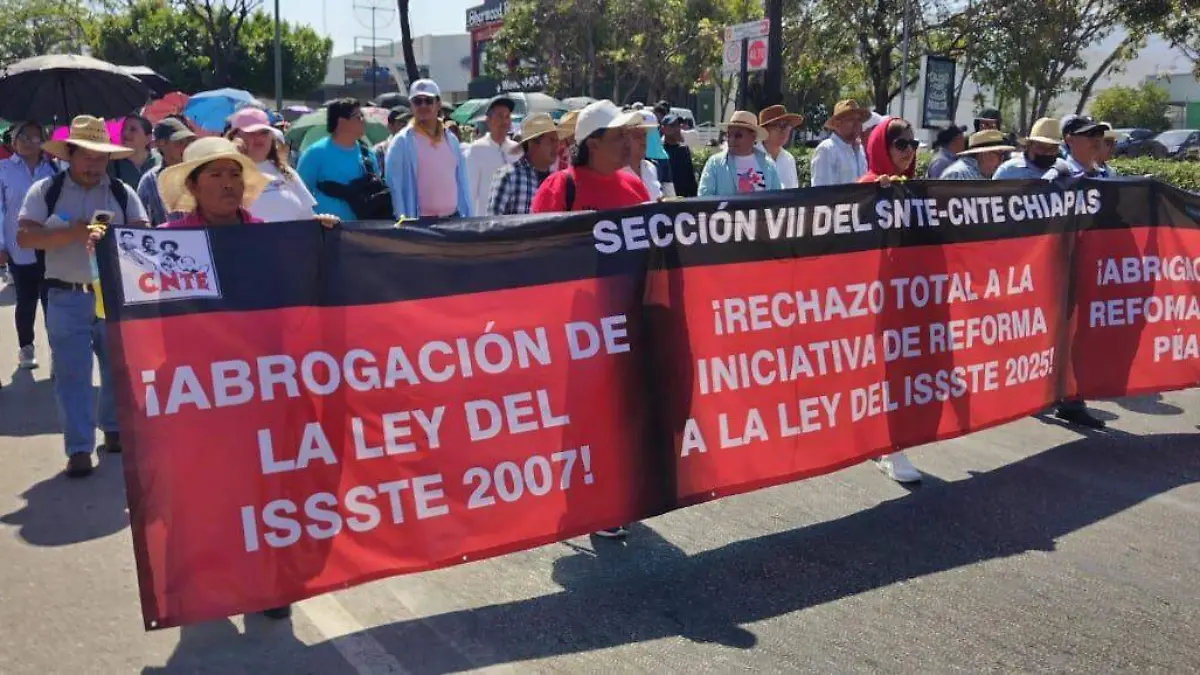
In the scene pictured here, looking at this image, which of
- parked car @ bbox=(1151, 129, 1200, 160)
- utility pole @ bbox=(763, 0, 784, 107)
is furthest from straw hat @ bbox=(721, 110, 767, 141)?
parked car @ bbox=(1151, 129, 1200, 160)

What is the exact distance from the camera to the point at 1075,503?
535 cm

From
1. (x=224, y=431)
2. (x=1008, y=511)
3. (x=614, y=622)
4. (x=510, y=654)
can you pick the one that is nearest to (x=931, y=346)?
(x=1008, y=511)

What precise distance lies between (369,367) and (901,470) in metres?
3.00

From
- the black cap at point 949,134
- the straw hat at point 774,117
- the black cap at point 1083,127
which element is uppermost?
the straw hat at point 774,117

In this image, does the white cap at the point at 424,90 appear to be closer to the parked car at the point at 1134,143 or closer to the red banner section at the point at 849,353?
the red banner section at the point at 849,353

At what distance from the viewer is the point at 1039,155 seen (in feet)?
24.9

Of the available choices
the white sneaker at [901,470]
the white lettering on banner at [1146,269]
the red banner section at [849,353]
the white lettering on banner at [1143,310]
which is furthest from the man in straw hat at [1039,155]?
the white sneaker at [901,470]

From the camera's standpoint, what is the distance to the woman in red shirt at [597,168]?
184 inches

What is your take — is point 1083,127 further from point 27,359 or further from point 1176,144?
point 1176,144

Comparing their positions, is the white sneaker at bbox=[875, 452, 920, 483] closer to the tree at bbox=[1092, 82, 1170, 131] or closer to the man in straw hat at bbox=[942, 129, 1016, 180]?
the man in straw hat at bbox=[942, 129, 1016, 180]

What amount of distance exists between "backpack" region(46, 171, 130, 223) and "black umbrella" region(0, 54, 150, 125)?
4083 mm

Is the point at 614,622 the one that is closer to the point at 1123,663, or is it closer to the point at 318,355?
the point at 318,355

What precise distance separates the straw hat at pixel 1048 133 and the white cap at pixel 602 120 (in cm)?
396

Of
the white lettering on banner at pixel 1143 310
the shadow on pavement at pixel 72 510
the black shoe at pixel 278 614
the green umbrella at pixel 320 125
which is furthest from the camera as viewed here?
the green umbrella at pixel 320 125
